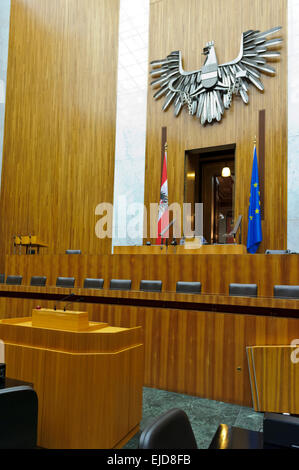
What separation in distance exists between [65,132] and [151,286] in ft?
16.2

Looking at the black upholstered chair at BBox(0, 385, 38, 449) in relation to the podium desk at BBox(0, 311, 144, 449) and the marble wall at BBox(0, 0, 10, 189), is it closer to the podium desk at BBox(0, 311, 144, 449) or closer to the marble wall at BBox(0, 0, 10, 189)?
the podium desk at BBox(0, 311, 144, 449)

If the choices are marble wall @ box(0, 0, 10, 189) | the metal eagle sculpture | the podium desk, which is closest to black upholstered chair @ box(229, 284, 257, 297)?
the podium desk

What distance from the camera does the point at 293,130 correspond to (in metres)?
5.83

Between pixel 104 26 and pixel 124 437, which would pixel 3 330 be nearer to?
pixel 124 437

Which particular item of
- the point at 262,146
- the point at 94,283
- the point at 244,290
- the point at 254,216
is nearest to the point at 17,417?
the point at 244,290

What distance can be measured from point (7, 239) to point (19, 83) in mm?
A: 3489

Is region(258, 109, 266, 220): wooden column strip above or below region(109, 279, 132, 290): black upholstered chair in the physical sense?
above

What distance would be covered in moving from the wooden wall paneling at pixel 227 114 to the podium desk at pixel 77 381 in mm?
4448

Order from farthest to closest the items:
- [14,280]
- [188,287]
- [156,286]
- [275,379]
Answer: [14,280] → [156,286] → [188,287] → [275,379]

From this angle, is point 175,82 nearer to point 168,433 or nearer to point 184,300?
point 184,300

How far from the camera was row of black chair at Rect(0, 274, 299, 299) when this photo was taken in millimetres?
3174

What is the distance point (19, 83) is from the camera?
795cm

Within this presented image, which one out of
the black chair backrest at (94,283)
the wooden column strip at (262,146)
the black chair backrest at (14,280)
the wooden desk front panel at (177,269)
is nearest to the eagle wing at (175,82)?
the wooden column strip at (262,146)

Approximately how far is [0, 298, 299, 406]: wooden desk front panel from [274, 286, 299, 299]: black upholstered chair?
0.42 meters
